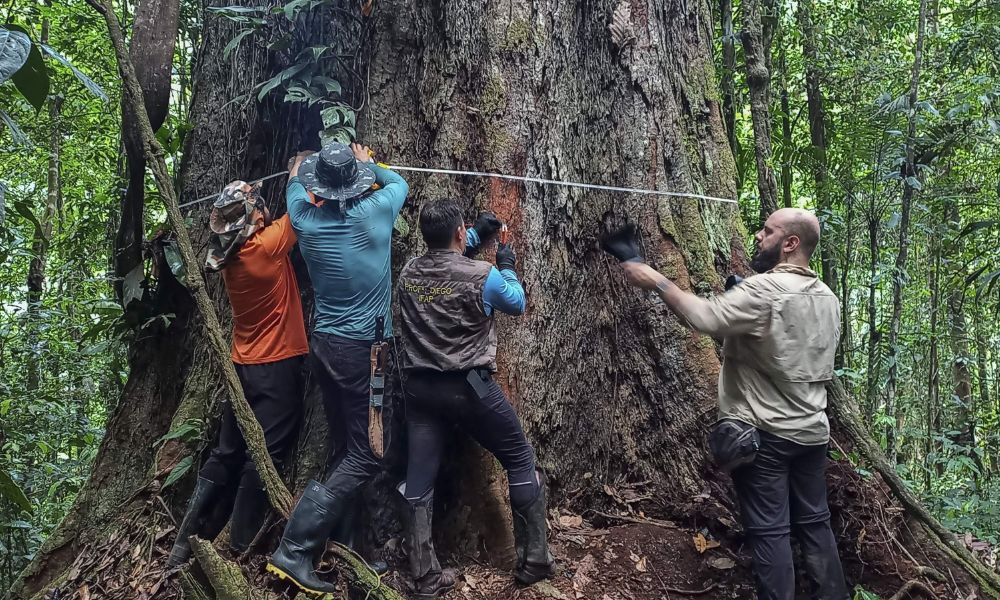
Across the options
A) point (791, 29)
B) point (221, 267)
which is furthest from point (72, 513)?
point (791, 29)

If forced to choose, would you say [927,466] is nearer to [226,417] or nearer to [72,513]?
[226,417]

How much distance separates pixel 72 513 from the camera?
5355 mm

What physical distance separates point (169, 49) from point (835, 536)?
214 inches

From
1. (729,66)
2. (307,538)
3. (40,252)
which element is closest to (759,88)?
(729,66)

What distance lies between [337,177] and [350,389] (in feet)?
4.05

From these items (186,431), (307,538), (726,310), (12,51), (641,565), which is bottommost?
(641,565)

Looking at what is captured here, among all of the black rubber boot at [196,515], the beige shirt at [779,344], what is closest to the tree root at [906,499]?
the beige shirt at [779,344]

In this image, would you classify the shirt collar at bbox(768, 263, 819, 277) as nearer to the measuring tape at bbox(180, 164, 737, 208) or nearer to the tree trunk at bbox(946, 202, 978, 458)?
the measuring tape at bbox(180, 164, 737, 208)

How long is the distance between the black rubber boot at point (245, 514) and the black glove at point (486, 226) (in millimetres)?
2106

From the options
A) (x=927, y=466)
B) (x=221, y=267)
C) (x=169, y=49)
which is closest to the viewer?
(x=221, y=267)

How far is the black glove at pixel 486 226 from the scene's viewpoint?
4.43 m

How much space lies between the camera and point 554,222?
15.9 ft

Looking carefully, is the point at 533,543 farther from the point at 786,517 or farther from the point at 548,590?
the point at 786,517

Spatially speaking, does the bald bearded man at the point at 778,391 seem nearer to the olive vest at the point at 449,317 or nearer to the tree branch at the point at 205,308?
the olive vest at the point at 449,317
